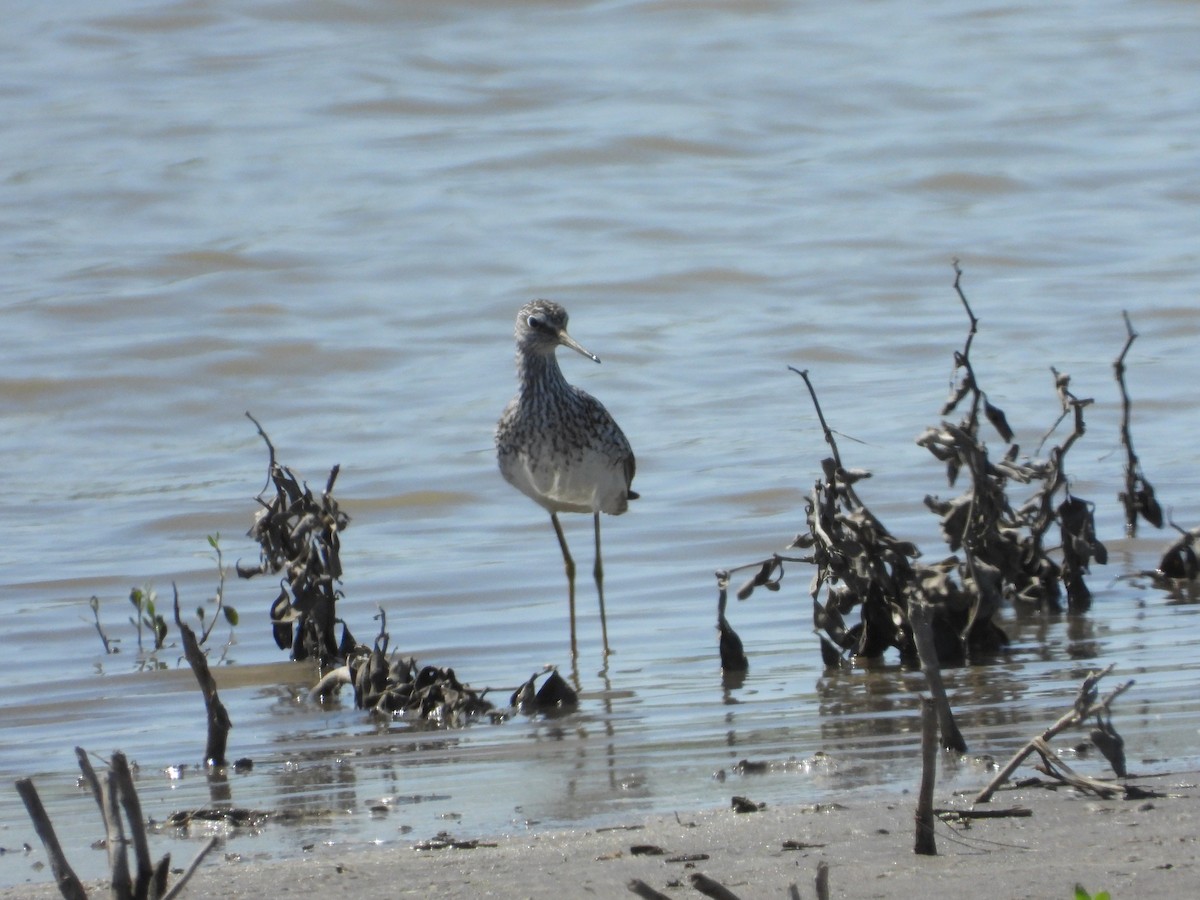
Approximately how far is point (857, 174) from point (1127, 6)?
7486 millimetres

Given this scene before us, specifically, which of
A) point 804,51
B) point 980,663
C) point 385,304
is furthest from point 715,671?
point 804,51

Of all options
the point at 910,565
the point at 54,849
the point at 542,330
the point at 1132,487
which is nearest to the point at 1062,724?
the point at 54,849

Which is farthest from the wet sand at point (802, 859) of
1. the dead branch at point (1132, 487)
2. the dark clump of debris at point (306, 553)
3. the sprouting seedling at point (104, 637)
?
the dead branch at point (1132, 487)

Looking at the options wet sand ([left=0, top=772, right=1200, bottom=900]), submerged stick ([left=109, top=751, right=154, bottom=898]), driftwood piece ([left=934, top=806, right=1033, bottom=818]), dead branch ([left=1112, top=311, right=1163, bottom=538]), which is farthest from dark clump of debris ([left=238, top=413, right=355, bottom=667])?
submerged stick ([left=109, top=751, right=154, bottom=898])

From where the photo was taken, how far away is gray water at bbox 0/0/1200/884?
558 cm

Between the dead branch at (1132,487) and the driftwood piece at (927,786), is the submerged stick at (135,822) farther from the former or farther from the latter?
the dead branch at (1132,487)

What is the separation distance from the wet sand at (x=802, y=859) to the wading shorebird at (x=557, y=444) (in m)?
3.76

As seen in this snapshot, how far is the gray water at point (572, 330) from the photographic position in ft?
18.3

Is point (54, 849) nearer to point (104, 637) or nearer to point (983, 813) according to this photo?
point (983, 813)

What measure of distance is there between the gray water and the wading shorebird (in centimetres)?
43

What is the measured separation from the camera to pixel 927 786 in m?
3.59

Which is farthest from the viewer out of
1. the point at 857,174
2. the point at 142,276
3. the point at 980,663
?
the point at 857,174

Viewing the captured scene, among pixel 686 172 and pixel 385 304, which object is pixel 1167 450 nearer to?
pixel 385 304

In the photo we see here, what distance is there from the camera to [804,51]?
70.8 feet
